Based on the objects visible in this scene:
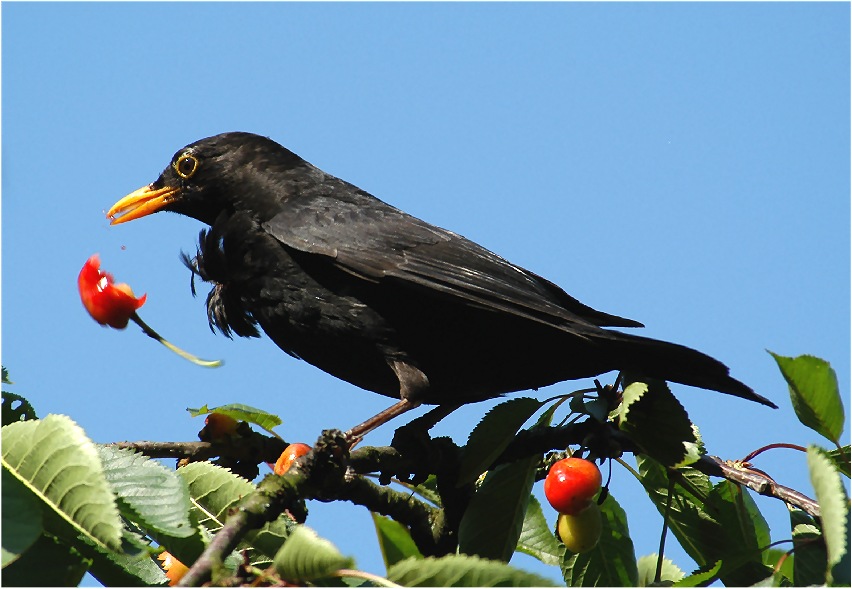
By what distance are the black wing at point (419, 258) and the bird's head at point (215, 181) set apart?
302 millimetres

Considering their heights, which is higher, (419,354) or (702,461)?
(419,354)

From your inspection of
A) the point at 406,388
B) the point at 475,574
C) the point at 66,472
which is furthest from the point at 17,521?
the point at 406,388

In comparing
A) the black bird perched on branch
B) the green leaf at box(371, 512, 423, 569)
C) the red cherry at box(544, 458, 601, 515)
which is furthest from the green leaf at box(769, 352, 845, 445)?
the green leaf at box(371, 512, 423, 569)

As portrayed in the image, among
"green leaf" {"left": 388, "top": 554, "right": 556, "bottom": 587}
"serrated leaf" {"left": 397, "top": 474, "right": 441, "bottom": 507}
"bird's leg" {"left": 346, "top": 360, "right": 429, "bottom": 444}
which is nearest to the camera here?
"green leaf" {"left": 388, "top": 554, "right": 556, "bottom": 587}

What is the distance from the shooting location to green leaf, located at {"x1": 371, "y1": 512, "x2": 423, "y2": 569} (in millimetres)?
3195

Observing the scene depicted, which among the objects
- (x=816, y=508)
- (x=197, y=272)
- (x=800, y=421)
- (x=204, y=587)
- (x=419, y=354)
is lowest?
(x=204, y=587)

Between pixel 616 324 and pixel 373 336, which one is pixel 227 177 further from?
pixel 616 324

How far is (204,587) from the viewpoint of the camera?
205 cm

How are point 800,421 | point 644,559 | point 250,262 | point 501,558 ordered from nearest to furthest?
point 800,421, point 501,558, point 644,559, point 250,262

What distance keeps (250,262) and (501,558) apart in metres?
2.26

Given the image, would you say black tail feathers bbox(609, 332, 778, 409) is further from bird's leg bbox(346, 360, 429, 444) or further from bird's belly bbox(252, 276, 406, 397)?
bird's belly bbox(252, 276, 406, 397)

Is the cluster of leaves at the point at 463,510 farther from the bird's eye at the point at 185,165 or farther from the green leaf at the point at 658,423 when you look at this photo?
the bird's eye at the point at 185,165

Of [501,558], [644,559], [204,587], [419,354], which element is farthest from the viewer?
[419,354]

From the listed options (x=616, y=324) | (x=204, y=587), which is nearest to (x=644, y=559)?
(x=616, y=324)
